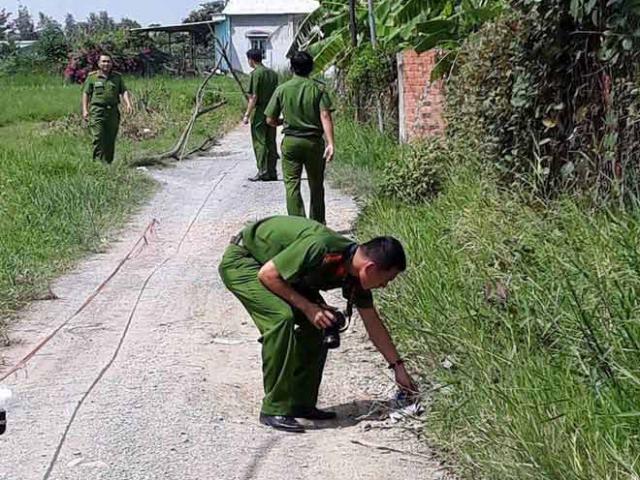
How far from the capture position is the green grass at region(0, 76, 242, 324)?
30.2 ft

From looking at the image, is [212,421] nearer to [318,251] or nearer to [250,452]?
[250,452]

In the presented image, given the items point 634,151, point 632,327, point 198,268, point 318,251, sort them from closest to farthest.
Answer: point 632,327
point 318,251
point 634,151
point 198,268

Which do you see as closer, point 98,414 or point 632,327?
point 632,327

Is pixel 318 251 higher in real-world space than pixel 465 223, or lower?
higher

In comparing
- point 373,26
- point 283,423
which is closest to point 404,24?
point 373,26

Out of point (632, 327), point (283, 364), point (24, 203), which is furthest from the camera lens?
point (24, 203)

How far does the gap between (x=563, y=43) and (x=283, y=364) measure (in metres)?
3.79

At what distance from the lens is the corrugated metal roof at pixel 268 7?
1895 inches

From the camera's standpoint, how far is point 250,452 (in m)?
5.26

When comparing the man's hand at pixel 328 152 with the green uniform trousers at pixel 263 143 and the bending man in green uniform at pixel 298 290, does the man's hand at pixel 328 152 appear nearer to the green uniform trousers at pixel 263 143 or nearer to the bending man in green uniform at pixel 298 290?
the bending man in green uniform at pixel 298 290

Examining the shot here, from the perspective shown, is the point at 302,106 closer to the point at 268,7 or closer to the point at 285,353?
the point at 285,353

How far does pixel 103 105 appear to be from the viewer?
14.9m

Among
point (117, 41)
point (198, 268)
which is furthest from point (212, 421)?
point (117, 41)

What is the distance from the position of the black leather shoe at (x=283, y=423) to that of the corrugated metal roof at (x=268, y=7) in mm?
43537
